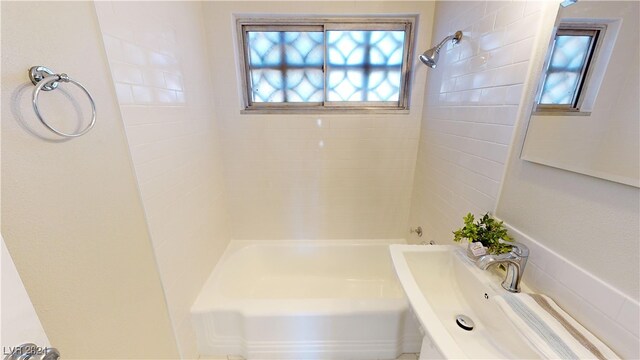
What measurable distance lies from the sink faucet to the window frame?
468 millimetres

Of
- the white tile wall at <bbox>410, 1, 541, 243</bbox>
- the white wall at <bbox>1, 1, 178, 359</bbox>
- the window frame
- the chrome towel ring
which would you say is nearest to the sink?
the white tile wall at <bbox>410, 1, 541, 243</bbox>

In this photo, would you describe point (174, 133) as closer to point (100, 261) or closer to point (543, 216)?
point (100, 261)

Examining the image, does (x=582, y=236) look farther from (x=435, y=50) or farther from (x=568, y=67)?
(x=435, y=50)

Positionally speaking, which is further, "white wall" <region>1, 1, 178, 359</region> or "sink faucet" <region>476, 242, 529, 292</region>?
"sink faucet" <region>476, 242, 529, 292</region>

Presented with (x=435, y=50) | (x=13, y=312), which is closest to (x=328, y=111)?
(x=435, y=50)

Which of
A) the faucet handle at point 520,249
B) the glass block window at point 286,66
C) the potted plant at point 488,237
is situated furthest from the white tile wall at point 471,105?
the glass block window at point 286,66

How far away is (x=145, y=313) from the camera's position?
101 cm

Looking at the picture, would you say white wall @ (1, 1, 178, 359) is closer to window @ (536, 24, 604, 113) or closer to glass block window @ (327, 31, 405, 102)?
glass block window @ (327, 31, 405, 102)

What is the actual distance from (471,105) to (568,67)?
0.42 metres

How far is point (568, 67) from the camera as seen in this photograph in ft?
2.43

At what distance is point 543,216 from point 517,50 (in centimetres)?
63

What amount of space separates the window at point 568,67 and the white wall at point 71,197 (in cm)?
152

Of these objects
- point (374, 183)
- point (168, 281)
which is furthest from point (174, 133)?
point (374, 183)

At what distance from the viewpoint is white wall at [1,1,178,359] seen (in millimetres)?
564
